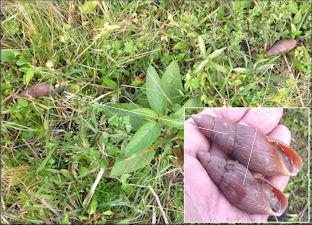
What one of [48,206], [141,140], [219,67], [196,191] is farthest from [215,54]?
[48,206]

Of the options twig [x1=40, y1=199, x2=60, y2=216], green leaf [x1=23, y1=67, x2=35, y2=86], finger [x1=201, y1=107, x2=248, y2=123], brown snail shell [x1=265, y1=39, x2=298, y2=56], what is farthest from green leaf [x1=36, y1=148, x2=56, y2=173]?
brown snail shell [x1=265, y1=39, x2=298, y2=56]

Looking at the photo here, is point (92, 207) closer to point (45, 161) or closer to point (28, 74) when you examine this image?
point (45, 161)

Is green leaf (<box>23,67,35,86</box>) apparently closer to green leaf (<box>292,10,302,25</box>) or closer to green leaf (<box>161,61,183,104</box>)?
green leaf (<box>161,61,183,104</box>)

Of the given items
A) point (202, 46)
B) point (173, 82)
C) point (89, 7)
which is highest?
point (89, 7)

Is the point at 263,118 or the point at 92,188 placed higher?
the point at 263,118

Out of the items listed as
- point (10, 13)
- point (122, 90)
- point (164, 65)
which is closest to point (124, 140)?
point (122, 90)

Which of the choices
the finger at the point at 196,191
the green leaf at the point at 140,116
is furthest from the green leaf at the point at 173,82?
the finger at the point at 196,191
